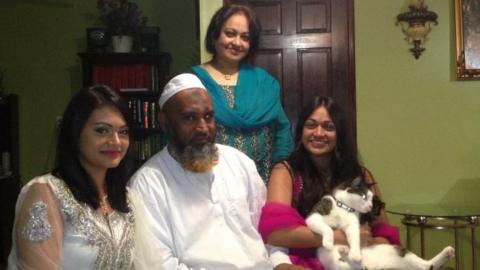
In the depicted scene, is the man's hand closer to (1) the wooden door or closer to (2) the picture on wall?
(1) the wooden door

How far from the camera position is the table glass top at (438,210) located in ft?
8.98

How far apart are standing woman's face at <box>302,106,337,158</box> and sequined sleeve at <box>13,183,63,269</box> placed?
3.52ft

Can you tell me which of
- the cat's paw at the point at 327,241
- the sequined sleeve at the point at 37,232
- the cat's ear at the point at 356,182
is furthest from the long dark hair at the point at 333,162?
the sequined sleeve at the point at 37,232

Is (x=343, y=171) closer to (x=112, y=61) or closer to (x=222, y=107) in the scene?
(x=222, y=107)

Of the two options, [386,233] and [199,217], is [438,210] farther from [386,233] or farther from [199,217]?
[199,217]

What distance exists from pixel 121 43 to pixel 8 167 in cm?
153

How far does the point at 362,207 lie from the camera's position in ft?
6.20

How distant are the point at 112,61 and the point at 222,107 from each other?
7.42 ft

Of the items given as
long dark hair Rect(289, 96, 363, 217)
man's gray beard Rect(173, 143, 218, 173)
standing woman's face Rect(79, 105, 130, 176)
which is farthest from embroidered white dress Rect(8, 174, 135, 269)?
long dark hair Rect(289, 96, 363, 217)

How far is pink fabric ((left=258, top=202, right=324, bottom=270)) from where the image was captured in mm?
1875

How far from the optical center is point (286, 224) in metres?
1.87

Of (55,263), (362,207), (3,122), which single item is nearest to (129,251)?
(55,263)

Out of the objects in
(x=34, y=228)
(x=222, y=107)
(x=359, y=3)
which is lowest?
(x=34, y=228)

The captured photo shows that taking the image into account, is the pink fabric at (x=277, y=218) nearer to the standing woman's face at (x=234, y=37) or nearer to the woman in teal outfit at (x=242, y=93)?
the woman in teal outfit at (x=242, y=93)
